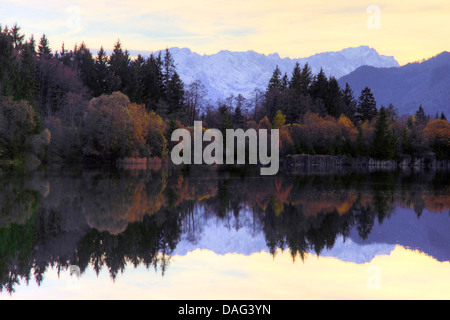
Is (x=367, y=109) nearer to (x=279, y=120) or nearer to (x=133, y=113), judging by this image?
(x=279, y=120)

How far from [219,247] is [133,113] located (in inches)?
2452

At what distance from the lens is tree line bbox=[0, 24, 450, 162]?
66.7m

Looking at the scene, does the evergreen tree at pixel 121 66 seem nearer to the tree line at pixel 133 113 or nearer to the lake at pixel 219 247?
the tree line at pixel 133 113

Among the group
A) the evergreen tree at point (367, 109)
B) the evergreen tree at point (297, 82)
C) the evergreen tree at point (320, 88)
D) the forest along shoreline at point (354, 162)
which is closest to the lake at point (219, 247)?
the forest along shoreline at point (354, 162)

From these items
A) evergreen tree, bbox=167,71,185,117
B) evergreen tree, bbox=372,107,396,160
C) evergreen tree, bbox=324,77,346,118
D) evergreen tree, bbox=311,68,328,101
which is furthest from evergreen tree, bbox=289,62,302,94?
evergreen tree, bbox=372,107,396,160

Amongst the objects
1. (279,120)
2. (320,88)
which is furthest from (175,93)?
(320,88)

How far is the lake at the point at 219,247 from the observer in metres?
10.8

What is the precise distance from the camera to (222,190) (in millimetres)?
31438

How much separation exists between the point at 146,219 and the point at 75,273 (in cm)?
750

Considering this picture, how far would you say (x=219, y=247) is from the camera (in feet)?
51.9

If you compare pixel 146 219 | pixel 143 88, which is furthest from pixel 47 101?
pixel 146 219

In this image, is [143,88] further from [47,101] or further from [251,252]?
[251,252]

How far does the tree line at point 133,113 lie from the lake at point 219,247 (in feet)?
136

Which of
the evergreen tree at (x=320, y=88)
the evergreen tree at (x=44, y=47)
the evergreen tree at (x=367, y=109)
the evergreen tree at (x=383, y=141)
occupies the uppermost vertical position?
the evergreen tree at (x=44, y=47)
